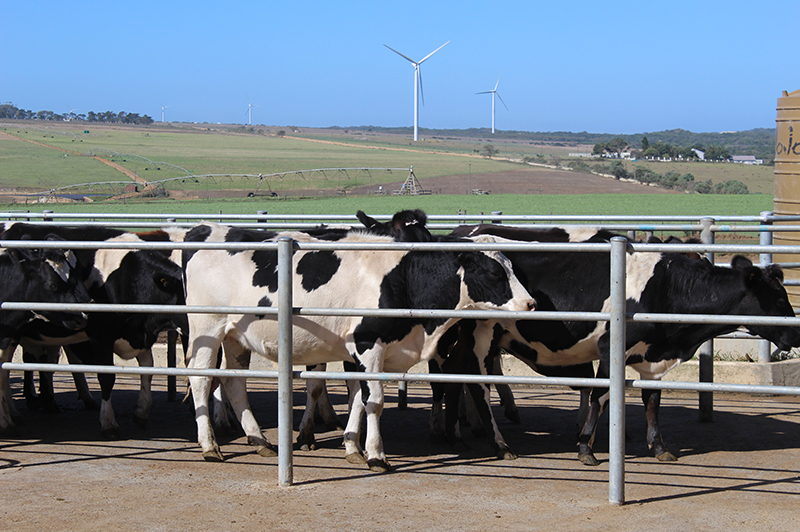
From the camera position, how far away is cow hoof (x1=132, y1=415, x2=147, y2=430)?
7.10 m

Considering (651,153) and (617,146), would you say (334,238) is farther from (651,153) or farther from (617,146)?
(617,146)

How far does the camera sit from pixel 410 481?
5.40m

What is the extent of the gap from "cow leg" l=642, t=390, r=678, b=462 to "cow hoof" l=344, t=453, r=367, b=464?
226 centimetres

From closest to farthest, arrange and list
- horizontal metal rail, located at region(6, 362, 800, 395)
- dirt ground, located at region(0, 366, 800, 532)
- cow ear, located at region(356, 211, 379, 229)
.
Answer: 1. dirt ground, located at region(0, 366, 800, 532)
2. horizontal metal rail, located at region(6, 362, 800, 395)
3. cow ear, located at region(356, 211, 379, 229)

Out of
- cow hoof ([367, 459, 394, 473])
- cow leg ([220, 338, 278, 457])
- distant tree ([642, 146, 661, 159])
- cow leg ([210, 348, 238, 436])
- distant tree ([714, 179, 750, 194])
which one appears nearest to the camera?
cow hoof ([367, 459, 394, 473])

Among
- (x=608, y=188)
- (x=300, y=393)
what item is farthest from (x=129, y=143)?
(x=300, y=393)

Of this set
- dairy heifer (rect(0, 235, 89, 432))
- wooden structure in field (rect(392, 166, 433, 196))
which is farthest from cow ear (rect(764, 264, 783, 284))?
wooden structure in field (rect(392, 166, 433, 196))

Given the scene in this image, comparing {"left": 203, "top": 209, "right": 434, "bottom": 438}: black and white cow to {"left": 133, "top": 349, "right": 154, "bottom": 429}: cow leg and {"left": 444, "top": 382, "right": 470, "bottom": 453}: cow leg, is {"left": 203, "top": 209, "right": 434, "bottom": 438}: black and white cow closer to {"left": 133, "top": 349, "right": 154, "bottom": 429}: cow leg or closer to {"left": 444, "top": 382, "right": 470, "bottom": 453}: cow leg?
{"left": 133, "top": 349, "right": 154, "bottom": 429}: cow leg

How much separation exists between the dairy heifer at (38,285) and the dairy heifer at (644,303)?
3.57m

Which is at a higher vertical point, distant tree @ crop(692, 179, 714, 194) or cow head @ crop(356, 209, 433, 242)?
distant tree @ crop(692, 179, 714, 194)

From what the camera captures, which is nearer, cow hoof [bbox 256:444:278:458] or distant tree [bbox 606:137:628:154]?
cow hoof [bbox 256:444:278:458]

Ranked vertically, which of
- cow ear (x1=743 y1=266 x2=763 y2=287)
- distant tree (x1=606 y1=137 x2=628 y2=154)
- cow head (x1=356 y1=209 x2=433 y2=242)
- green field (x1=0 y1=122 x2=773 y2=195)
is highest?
distant tree (x1=606 y1=137 x2=628 y2=154)

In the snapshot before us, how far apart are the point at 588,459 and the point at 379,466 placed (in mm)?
1623

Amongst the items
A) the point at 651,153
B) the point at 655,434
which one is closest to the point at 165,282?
the point at 655,434
